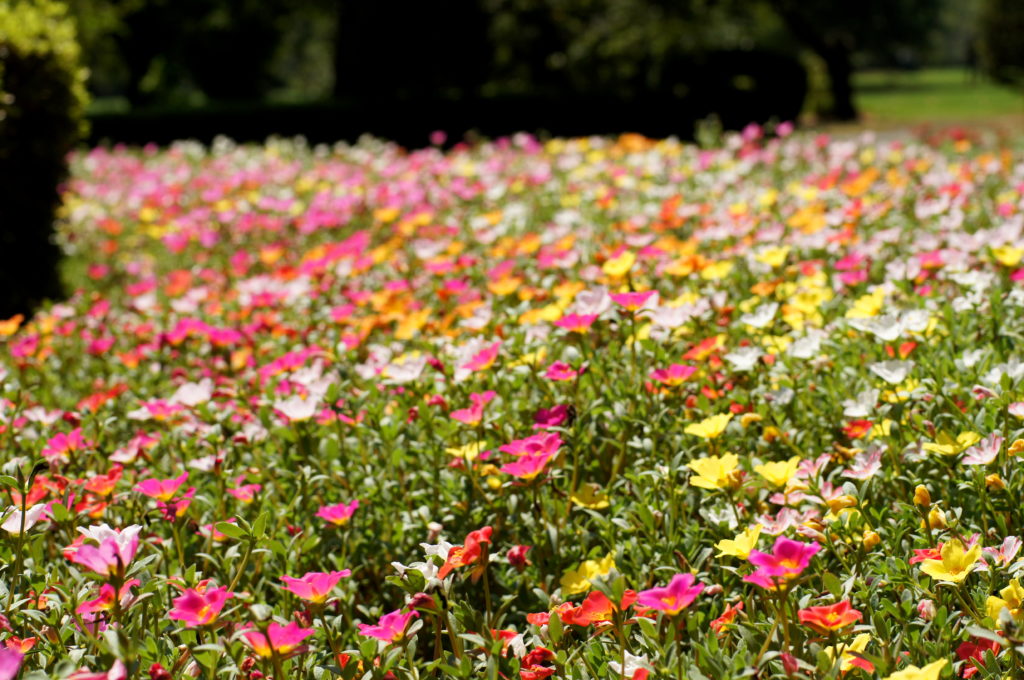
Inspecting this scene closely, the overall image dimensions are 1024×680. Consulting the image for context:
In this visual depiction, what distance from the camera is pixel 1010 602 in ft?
4.69

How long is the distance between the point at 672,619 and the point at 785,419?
1.04 metres

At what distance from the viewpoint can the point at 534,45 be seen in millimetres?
22469

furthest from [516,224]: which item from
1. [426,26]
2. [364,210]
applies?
[426,26]

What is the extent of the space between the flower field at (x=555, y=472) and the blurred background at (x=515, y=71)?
4.54 metres

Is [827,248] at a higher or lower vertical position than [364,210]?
higher

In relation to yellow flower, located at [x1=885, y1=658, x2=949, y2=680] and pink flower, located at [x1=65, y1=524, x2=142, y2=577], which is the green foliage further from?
pink flower, located at [x1=65, y1=524, x2=142, y2=577]

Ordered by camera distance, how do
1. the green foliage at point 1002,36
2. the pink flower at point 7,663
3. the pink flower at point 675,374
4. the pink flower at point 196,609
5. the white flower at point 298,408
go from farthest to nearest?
the green foliage at point 1002,36
the white flower at point 298,408
the pink flower at point 675,374
the pink flower at point 196,609
the pink flower at point 7,663

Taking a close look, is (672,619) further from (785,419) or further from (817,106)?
(817,106)

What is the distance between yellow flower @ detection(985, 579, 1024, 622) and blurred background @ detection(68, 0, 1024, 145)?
6411mm

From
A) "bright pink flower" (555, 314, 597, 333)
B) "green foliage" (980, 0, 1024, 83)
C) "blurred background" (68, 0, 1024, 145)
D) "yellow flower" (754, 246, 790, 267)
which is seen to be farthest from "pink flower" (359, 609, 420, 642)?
"green foliage" (980, 0, 1024, 83)

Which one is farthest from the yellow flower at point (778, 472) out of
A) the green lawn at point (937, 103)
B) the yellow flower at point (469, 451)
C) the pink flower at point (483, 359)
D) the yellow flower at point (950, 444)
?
the green lawn at point (937, 103)

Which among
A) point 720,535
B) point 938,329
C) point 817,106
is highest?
point 938,329

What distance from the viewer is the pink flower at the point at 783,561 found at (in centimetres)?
136

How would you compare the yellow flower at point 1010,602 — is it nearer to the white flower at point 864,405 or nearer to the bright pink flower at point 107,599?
the white flower at point 864,405
